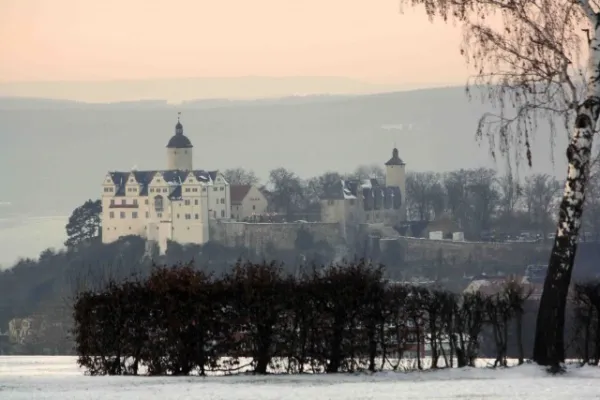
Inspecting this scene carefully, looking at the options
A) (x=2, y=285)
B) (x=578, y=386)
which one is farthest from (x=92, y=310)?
(x=2, y=285)

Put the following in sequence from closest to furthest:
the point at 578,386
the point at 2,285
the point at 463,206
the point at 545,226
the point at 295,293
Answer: the point at 578,386 < the point at 295,293 < the point at 2,285 < the point at 545,226 < the point at 463,206

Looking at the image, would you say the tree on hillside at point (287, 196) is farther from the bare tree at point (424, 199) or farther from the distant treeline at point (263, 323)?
the distant treeline at point (263, 323)

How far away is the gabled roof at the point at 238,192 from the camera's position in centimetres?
14638

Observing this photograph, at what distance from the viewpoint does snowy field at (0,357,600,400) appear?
14359mm

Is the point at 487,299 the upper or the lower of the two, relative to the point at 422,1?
lower

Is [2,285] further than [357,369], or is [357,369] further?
[2,285]

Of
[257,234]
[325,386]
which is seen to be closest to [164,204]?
[257,234]

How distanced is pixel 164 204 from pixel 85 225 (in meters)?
7.73

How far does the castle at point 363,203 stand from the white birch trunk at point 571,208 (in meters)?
128


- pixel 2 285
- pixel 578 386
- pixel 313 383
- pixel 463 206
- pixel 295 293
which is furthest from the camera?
pixel 463 206

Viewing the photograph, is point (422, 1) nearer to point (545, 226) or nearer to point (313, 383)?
point (313, 383)

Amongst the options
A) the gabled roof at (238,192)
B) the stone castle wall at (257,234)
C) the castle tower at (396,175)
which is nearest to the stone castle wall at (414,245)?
the stone castle wall at (257,234)

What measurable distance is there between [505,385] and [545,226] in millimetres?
124224

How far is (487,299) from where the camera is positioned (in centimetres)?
1798
